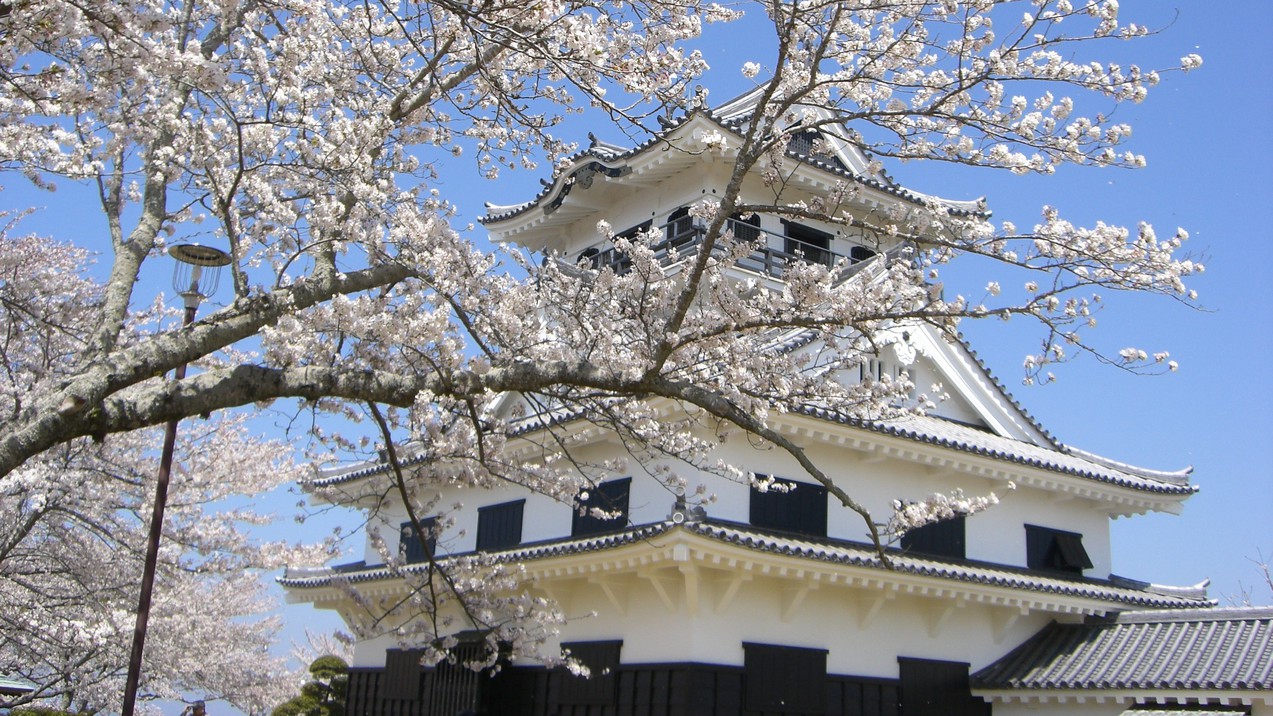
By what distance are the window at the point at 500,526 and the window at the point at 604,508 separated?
4.62 ft

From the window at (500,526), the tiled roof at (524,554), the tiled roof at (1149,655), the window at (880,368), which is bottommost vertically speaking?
the tiled roof at (1149,655)

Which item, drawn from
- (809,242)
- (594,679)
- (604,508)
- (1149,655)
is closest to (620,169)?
(809,242)

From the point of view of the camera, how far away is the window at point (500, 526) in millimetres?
15648

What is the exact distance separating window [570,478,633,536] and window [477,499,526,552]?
4.62 ft

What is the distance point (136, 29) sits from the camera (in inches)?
219

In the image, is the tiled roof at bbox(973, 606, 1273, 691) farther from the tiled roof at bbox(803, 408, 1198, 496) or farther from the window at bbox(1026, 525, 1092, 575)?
the tiled roof at bbox(803, 408, 1198, 496)

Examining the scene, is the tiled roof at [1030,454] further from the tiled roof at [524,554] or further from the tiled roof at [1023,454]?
the tiled roof at [524,554]

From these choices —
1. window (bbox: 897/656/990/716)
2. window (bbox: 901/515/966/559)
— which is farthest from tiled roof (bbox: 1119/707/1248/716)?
window (bbox: 901/515/966/559)

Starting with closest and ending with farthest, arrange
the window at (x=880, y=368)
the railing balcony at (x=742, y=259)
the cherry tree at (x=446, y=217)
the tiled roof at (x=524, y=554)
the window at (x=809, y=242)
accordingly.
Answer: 1. the cherry tree at (x=446, y=217)
2. the tiled roof at (x=524, y=554)
3. the railing balcony at (x=742, y=259)
4. the window at (x=880, y=368)
5. the window at (x=809, y=242)

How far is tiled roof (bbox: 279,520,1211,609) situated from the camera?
1174 cm

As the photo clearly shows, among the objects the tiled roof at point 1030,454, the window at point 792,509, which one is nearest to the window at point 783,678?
the window at point 792,509

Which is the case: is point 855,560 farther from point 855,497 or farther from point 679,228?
point 679,228

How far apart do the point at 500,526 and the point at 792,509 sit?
4.89 meters

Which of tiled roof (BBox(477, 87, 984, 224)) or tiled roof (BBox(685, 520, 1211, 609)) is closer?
tiled roof (BBox(685, 520, 1211, 609))
